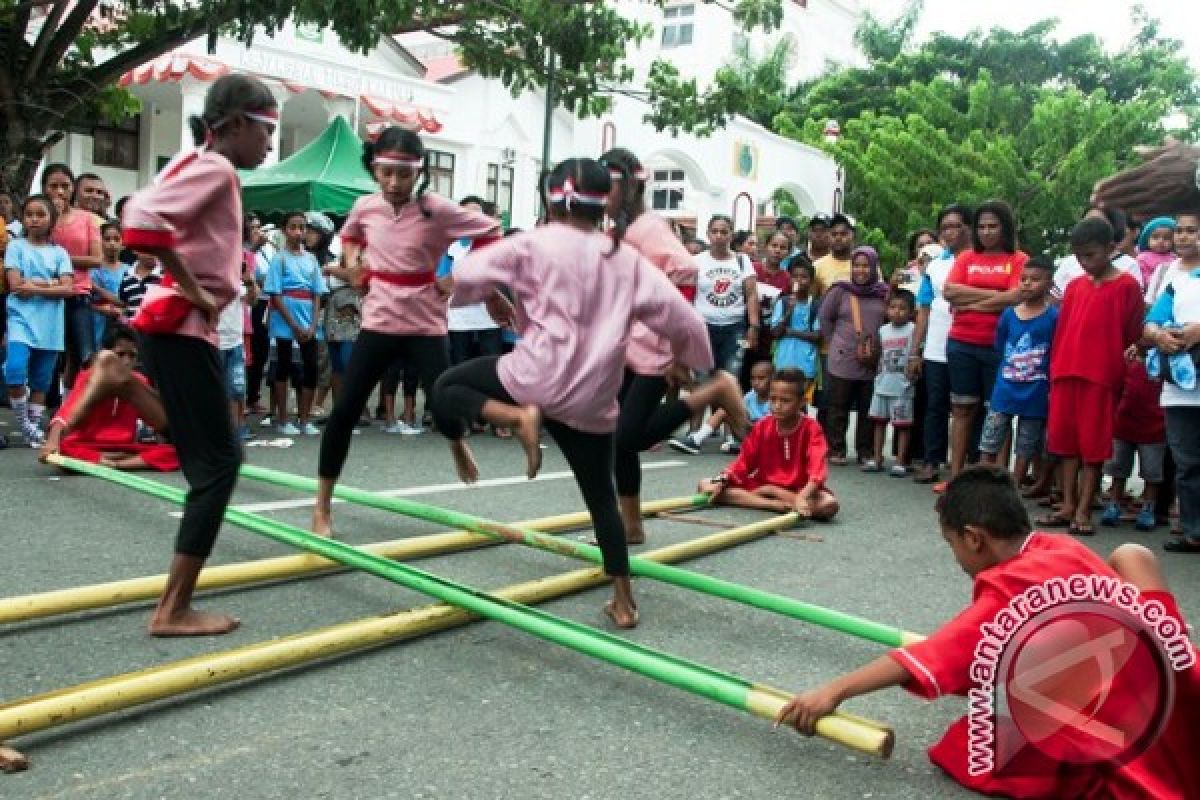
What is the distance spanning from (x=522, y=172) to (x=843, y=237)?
21.3 meters

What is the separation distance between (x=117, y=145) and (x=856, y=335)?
2027 centimetres

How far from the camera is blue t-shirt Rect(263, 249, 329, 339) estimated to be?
365 inches

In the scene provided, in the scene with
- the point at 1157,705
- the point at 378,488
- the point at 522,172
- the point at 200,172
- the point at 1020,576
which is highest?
the point at 522,172

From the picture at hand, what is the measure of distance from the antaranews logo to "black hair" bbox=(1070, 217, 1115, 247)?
4519mm

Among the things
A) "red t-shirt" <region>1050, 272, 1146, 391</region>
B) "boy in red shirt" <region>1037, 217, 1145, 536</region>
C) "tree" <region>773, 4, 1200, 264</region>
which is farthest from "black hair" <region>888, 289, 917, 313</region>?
"tree" <region>773, 4, 1200, 264</region>

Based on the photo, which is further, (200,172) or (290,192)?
(290,192)

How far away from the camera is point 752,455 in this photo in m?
7.16

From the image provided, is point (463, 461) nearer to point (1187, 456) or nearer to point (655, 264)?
point (655, 264)

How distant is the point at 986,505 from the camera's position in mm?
3008

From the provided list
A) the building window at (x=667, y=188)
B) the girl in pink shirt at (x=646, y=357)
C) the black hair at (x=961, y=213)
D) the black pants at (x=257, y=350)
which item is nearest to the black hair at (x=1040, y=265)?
the black hair at (x=961, y=213)

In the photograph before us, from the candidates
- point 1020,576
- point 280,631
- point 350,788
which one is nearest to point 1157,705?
point 1020,576

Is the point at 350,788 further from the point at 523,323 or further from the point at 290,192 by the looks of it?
the point at 290,192

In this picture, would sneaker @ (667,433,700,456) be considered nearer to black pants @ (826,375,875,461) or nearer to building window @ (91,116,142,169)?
black pants @ (826,375,875,461)

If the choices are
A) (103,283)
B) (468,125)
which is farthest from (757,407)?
(468,125)
